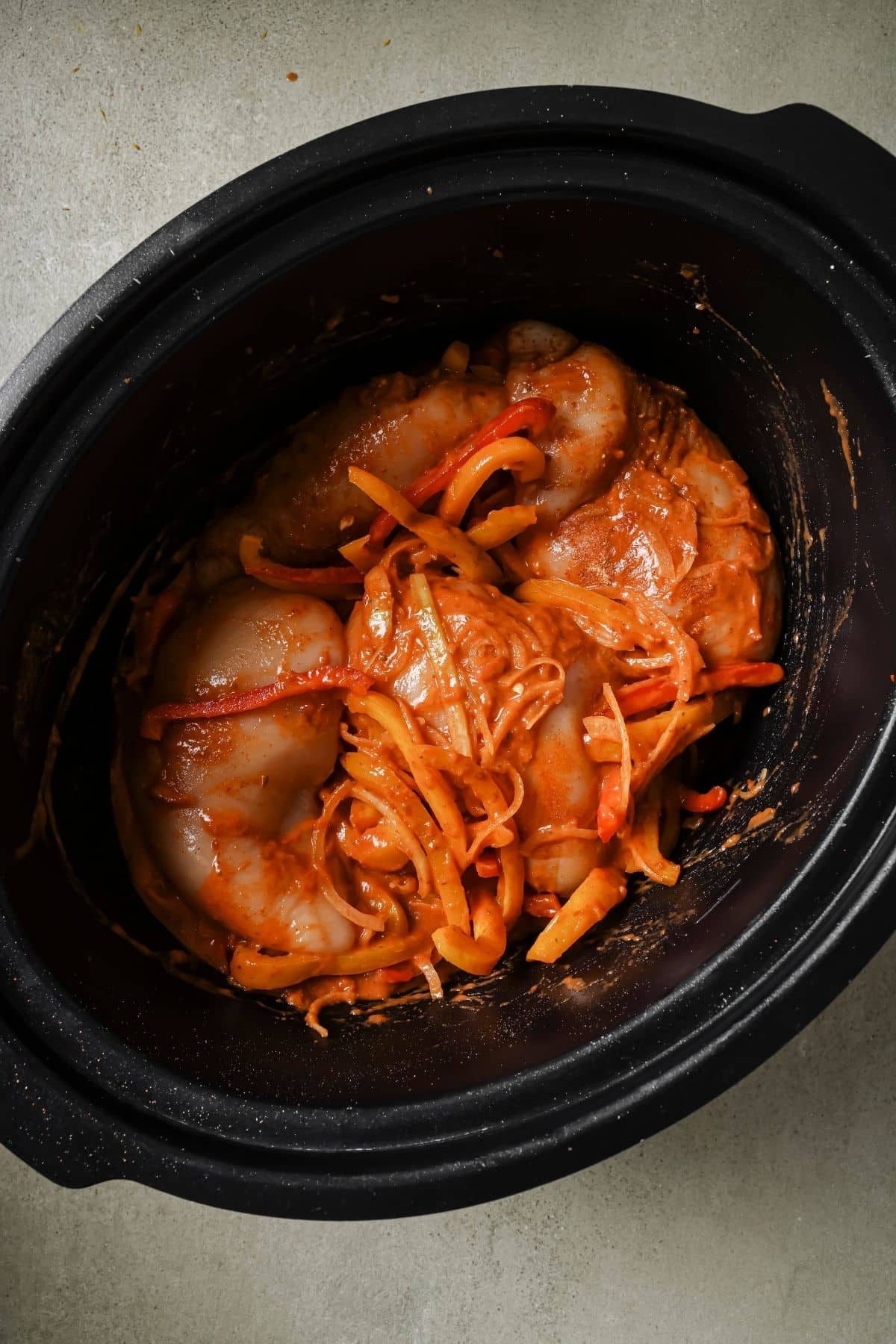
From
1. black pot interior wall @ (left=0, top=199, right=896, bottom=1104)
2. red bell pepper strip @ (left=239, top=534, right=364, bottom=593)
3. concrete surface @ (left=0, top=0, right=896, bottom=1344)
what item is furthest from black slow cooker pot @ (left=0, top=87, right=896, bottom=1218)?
concrete surface @ (left=0, top=0, right=896, bottom=1344)

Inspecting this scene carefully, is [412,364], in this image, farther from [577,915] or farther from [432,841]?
[577,915]

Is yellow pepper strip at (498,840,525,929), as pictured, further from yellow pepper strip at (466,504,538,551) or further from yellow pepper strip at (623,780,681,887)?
yellow pepper strip at (466,504,538,551)

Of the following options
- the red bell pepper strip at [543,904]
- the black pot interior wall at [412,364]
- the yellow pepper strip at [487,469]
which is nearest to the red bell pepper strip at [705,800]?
the black pot interior wall at [412,364]

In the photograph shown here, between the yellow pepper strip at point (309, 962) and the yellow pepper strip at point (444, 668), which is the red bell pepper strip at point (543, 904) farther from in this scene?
the yellow pepper strip at point (444, 668)

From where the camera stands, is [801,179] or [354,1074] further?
[354,1074]

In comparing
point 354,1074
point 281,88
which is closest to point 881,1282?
point 354,1074

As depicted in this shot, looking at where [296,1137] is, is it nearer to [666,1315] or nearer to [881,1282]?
[666,1315]

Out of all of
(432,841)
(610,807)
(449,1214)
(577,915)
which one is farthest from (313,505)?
(449,1214)

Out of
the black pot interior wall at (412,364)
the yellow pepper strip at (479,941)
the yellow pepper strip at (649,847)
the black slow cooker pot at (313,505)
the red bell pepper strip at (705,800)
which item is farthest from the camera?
the red bell pepper strip at (705,800)
